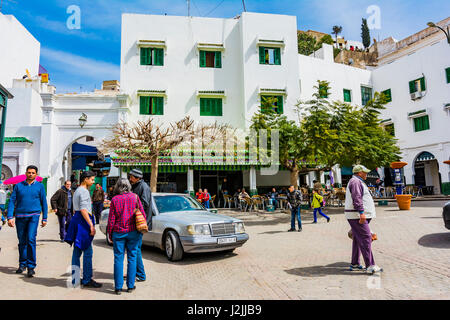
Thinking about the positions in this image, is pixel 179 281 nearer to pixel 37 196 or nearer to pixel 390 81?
pixel 37 196

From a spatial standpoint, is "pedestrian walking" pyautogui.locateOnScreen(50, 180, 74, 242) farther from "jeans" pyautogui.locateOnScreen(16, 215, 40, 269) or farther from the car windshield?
"jeans" pyautogui.locateOnScreen(16, 215, 40, 269)

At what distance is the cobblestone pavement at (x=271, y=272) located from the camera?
14.9ft

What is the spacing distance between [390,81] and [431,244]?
976 inches

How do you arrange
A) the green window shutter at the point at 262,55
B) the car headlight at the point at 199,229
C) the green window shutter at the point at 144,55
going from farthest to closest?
the green window shutter at the point at 262,55
the green window shutter at the point at 144,55
the car headlight at the point at 199,229

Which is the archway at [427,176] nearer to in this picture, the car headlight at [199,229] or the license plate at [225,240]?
the license plate at [225,240]

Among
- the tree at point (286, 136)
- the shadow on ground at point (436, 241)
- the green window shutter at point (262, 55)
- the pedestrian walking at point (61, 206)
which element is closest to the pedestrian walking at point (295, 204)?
the tree at point (286, 136)

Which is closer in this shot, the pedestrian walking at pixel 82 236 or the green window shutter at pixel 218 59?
the pedestrian walking at pixel 82 236

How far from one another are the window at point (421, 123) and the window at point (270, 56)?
Result: 43.0ft

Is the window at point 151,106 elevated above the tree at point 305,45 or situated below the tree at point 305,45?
below

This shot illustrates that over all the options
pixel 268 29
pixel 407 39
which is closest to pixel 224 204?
pixel 268 29

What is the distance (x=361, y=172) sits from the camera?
564 cm

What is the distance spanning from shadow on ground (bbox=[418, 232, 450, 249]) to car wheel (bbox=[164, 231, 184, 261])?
579 cm

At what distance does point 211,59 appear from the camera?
22.9 m

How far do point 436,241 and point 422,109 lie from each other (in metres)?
21.7
